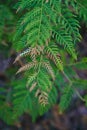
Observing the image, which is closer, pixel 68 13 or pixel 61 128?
pixel 68 13

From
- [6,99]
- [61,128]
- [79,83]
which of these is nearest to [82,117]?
[61,128]

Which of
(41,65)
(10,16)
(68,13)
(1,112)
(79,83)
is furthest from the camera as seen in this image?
(1,112)

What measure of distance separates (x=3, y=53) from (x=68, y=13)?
1.36m

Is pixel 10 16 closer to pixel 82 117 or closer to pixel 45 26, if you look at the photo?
pixel 45 26

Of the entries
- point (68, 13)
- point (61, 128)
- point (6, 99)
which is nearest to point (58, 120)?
point (61, 128)

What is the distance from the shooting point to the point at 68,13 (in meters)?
1.50

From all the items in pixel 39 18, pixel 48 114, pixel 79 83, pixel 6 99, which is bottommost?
pixel 48 114

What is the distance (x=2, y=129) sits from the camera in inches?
177

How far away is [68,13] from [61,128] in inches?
131

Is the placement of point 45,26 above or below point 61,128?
above

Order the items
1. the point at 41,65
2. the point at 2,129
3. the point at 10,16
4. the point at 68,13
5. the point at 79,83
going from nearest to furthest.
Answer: the point at 41,65
the point at 68,13
the point at 10,16
the point at 79,83
the point at 2,129

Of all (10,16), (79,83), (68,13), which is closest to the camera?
(68,13)

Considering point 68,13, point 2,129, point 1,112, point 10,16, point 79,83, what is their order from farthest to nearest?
1. point 2,129
2. point 1,112
3. point 79,83
4. point 10,16
5. point 68,13

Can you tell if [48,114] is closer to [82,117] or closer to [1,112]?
[82,117]
